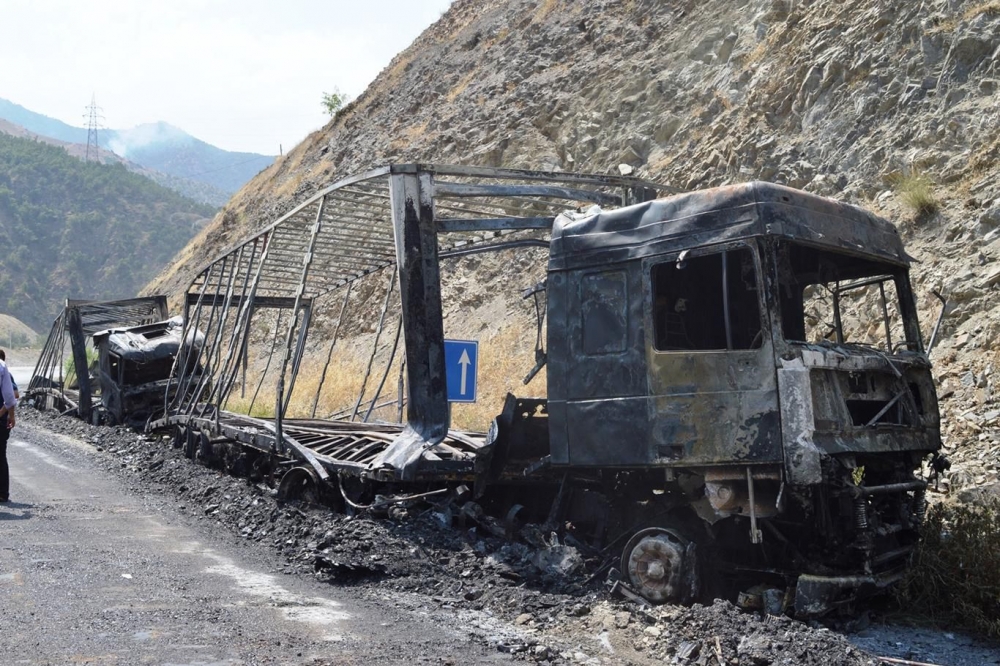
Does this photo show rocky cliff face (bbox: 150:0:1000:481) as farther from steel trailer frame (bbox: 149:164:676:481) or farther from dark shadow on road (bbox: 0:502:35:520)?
dark shadow on road (bbox: 0:502:35:520)

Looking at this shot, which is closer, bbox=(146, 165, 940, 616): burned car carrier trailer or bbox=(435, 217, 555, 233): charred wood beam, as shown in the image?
bbox=(146, 165, 940, 616): burned car carrier trailer

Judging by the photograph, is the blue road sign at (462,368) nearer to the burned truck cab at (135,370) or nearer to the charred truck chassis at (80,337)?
the burned truck cab at (135,370)

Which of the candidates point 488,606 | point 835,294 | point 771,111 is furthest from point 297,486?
point 771,111

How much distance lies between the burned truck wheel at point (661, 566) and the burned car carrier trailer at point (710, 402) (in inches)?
0.5

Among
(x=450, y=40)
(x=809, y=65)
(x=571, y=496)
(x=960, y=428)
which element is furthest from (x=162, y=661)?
(x=450, y=40)

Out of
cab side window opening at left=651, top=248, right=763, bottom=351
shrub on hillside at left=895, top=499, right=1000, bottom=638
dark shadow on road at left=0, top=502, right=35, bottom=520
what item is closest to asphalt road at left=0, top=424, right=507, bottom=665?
dark shadow on road at left=0, top=502, right=35, bottom=520

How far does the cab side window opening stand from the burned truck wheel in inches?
52.6

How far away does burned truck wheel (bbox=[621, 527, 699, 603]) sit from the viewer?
6426mm

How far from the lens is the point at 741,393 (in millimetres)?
6332

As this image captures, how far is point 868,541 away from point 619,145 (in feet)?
54.7

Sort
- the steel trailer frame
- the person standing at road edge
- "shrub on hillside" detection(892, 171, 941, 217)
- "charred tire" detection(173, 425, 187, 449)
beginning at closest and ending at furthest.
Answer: the steel trailer frame, the person standing at road edge, "shrub on hillside" detection(892, 171, 941, 217), "charred tire" detection(173, 425, 187, 449)

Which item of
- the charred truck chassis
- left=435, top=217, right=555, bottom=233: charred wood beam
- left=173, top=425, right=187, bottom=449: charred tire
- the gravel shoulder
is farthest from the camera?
the charred truck chassis

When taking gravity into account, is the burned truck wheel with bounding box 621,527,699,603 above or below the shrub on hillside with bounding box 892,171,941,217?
below

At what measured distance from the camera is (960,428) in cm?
968
